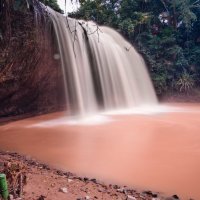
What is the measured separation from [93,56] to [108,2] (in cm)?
598

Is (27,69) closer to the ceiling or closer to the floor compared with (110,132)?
closer to the ceiling

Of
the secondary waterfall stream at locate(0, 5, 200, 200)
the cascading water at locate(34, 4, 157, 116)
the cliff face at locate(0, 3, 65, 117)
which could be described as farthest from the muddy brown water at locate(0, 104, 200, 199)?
the cascading water at locate(34, 4, 157, 116)

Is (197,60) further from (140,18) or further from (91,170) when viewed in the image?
(91,170)

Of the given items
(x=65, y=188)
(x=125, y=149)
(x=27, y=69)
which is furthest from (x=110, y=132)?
(x=65, y=188)

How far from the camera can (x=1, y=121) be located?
8094 mm

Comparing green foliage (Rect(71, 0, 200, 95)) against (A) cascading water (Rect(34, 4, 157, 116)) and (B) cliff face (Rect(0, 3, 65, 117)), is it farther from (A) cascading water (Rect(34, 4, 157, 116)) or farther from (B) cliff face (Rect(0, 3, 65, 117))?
(B) cliff face (Rect(0, 3, 65, 117))

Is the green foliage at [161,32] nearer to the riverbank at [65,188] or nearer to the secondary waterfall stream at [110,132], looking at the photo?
the secondary waterfall stream at [110,132]

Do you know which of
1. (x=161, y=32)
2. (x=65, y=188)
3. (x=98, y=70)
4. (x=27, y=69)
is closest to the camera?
(x=65, y=188)

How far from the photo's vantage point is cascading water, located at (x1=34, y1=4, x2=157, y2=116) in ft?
30.1

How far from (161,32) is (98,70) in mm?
5444

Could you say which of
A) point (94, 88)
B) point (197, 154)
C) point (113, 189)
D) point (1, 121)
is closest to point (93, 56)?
point (94, 88)

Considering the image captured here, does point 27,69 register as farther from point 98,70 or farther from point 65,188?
point 65,188

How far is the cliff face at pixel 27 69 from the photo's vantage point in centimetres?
695

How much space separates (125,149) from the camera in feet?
16.1
